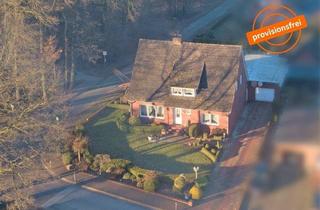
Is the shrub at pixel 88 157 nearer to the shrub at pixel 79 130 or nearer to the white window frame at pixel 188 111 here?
the shrub at pixel 79 130

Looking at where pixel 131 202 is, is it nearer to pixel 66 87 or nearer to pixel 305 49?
pixel 66 87

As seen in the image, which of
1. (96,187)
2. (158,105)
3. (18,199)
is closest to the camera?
(18,199)

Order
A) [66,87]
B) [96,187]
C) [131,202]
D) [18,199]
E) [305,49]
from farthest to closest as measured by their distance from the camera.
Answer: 1. [66,87]
2. [96,187]
3. [131,202]
4. [18,199]
5. [305,49]

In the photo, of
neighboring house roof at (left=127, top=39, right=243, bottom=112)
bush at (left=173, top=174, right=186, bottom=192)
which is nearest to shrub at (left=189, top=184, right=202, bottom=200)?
bush at (left=173, top=174, right=186, bottom=192)

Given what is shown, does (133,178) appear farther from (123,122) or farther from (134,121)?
(123,122)

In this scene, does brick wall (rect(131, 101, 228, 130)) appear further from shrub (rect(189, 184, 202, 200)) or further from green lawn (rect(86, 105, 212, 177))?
shrub (rect(189, 184, 202, 200))

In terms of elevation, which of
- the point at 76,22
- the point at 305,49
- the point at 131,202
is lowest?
the point at 131,202

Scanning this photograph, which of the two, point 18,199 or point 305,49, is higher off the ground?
point 305,49

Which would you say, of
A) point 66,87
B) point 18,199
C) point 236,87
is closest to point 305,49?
point 18,199

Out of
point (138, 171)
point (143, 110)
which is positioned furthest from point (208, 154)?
point (143, 110)
